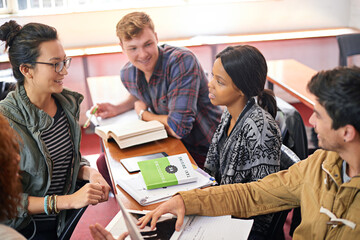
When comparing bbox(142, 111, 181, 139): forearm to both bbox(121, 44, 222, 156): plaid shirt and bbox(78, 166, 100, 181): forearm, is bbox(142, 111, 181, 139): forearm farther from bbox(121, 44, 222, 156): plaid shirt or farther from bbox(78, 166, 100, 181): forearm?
bbox(78, 166, 100, 181): forearm

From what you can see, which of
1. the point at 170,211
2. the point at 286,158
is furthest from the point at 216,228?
the point at 286,158

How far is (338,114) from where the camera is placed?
1.32 meters

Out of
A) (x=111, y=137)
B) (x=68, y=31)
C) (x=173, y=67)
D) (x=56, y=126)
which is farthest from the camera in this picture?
(x=68, y=31)

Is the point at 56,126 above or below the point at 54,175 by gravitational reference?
above

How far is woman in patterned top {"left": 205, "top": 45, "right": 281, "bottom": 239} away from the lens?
1878 mm

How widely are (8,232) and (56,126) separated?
1024 mm

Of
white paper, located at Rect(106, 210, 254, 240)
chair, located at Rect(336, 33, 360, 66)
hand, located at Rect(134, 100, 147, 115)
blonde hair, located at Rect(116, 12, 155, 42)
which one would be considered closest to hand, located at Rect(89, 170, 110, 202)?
white paper, located at Rect(106, 210, 254, 240)

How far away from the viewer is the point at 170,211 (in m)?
1.57

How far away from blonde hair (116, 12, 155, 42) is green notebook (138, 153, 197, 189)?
0.87m

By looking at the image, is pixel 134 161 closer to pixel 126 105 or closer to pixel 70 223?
pixel 70 223

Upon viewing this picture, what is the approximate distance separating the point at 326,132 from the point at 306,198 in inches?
10.5

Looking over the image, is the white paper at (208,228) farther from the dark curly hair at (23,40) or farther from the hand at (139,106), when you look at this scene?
the hand at (139,106)

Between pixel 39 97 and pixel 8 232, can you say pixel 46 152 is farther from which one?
pixel 8 232

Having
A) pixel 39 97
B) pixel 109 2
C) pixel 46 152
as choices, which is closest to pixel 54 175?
pixel 46 152
